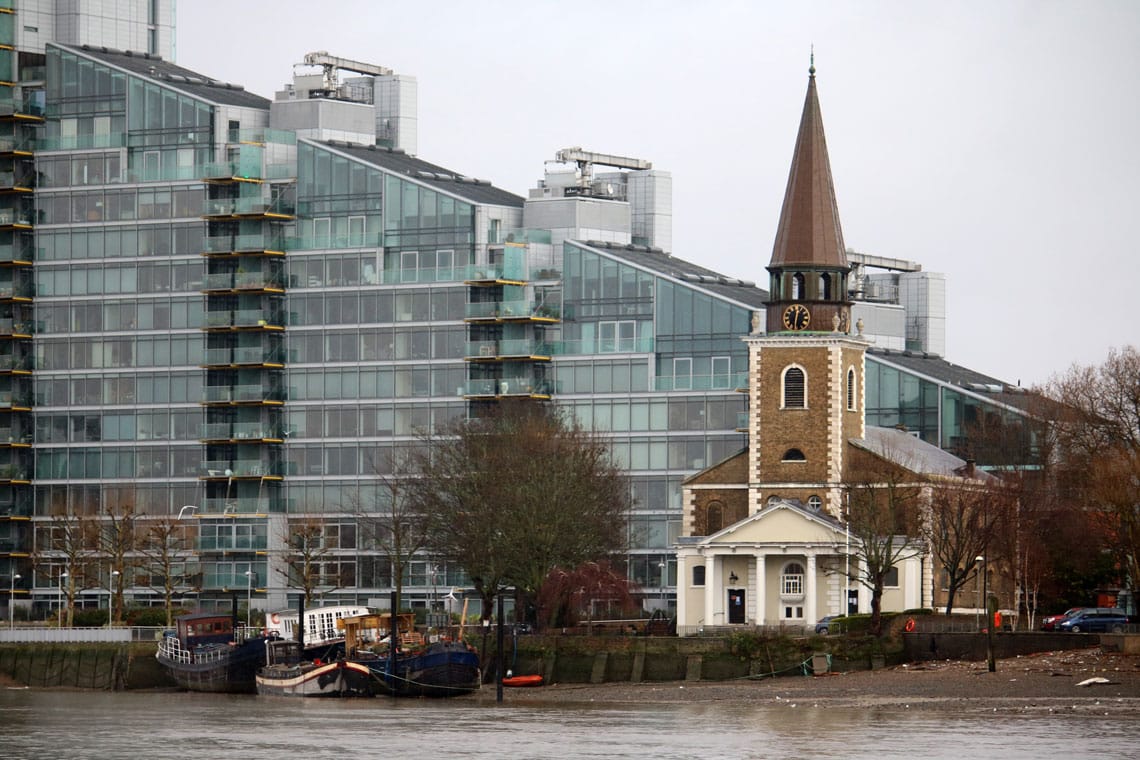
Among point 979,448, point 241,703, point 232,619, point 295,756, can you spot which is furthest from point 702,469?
point 295,756

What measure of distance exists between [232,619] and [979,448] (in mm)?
44845

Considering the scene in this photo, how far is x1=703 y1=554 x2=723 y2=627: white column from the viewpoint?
148875 mm

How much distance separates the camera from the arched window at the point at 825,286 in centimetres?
15250

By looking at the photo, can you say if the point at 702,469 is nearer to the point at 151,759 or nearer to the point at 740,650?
the point at 740,650

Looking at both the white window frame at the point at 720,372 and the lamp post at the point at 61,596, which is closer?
the lamp post at the point at 61,596

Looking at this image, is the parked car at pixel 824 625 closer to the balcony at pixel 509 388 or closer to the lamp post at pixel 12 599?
the balcony at pixel 509 388

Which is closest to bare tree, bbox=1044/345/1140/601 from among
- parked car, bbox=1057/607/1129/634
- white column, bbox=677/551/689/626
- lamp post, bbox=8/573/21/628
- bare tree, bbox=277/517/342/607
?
parked car, bbox=1057/607/1129/634

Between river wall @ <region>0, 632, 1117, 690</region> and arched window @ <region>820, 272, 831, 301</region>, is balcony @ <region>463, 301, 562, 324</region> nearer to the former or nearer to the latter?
arched window @ <region>820, 272, 831, 301</region>

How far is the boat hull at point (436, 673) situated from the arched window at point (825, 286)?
1223 inches

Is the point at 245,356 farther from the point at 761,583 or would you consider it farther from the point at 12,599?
the point at 761,583

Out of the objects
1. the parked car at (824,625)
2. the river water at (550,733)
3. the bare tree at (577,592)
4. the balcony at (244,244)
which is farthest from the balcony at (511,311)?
the river water at (550,733)

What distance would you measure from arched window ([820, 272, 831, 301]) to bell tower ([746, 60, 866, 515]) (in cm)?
5

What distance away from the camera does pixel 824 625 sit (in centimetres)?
13900

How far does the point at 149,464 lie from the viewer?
179 m
